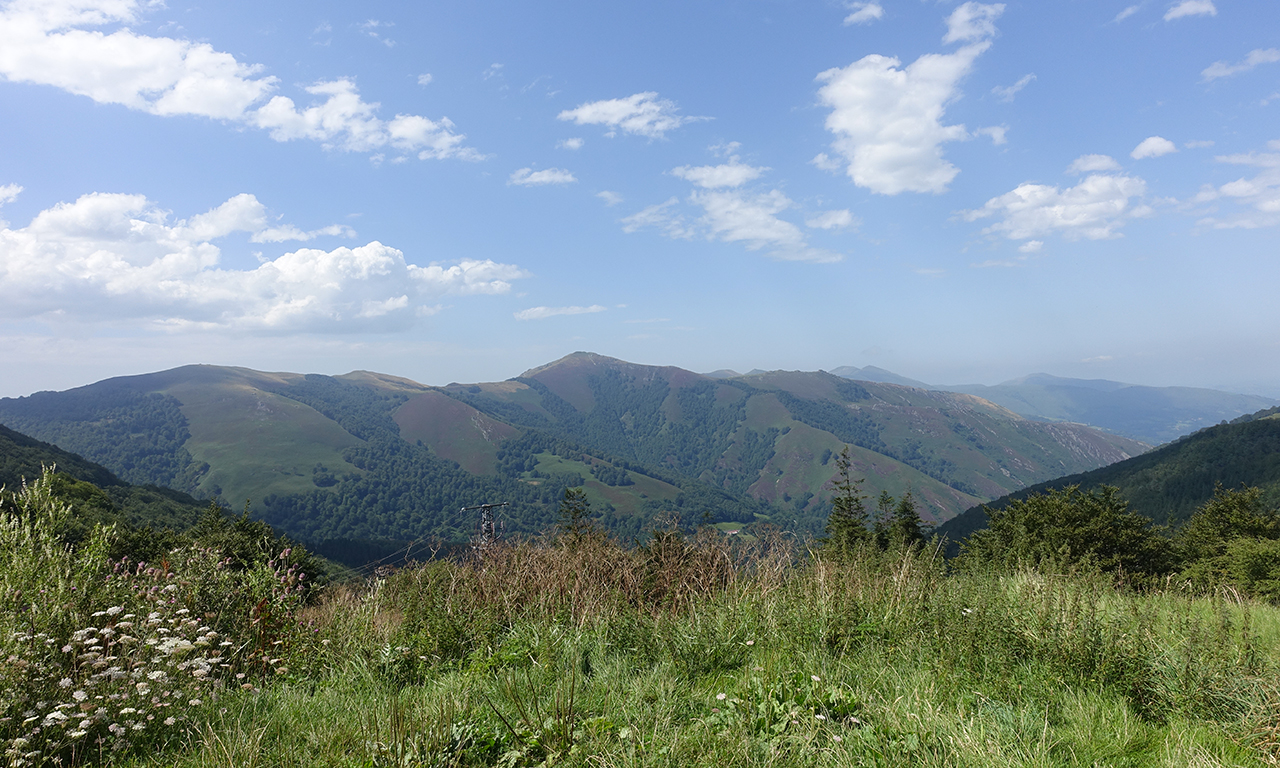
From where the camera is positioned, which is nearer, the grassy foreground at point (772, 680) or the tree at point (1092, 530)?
the grassy foreground at point (772, 680)

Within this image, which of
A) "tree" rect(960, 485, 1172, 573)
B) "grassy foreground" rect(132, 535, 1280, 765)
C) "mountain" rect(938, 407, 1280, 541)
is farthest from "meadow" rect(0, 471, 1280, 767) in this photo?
"mountain" rect(938, 407, 1280, 541)

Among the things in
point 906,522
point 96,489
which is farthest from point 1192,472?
point 96,489

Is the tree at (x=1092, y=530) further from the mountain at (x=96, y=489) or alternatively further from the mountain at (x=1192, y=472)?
the mountain at (x=1192, y=472)

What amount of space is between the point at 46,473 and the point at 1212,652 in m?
9.72

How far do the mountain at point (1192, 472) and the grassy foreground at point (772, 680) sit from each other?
10924cm

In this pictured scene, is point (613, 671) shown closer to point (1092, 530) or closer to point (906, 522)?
point (1092, 530)

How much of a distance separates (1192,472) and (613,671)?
164855 millimetres

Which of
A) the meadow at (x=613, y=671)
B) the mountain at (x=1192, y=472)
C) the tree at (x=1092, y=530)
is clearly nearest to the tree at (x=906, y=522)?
the tree at (x=1092, y=530)

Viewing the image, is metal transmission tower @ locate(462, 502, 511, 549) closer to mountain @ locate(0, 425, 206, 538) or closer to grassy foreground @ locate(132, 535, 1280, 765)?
grassy foreground @ locate(132, 535, 1280, 765)

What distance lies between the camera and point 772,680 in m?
4.12

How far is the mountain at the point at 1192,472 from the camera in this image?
354ft

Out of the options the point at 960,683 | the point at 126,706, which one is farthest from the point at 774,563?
the point at 126,706

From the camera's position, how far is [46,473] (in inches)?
207

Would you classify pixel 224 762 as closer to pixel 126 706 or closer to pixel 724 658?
pixel 126 706
